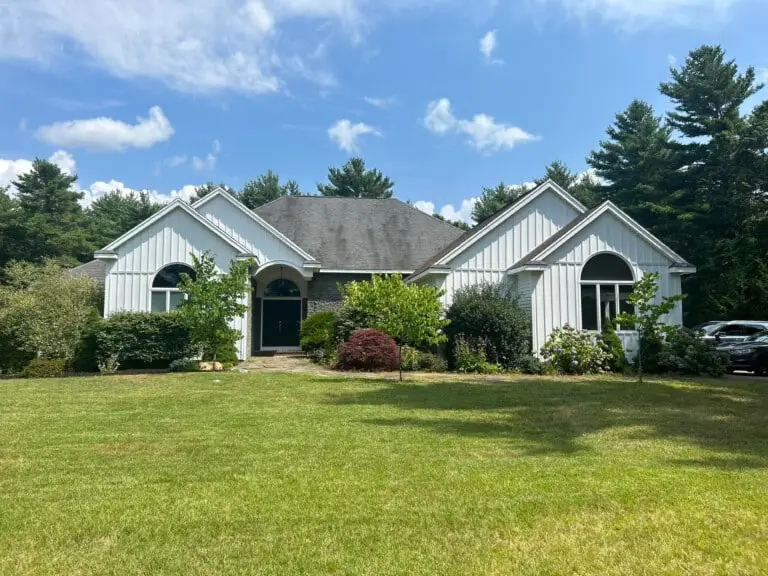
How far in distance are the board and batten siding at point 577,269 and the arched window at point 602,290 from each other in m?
0.19

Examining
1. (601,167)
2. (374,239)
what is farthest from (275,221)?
(601,167)

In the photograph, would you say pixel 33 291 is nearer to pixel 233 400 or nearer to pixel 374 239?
pixel 233 400

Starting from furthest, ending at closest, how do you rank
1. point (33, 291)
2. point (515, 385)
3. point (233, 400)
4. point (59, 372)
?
point (33, 291) < point (59, 372) < point (515, 385) < point (233, 400)

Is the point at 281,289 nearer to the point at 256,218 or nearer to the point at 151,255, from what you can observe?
the point at 256,218

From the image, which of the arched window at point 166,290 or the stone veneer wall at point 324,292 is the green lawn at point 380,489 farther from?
the stone veneer wall at point 324,292

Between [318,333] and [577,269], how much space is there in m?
8.90

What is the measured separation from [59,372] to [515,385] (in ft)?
39.5

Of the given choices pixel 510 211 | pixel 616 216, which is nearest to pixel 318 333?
pixel 510 211

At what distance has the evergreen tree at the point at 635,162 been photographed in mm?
35375

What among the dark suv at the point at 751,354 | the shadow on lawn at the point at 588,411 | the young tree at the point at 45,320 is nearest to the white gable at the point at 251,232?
the young tree at the point at 45,320

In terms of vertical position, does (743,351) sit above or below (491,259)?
below

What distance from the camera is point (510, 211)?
787 inches

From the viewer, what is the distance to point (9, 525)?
4.28 meters

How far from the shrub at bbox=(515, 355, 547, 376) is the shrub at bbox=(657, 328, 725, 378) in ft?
11.1
